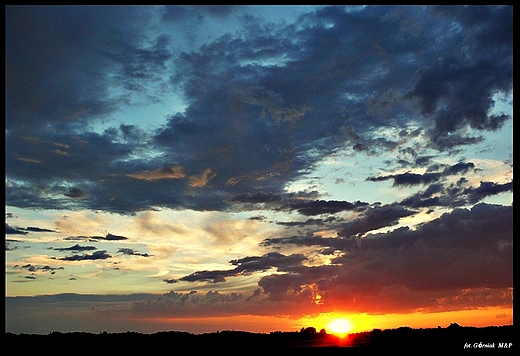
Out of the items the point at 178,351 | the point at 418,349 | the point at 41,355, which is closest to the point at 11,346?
the point at 41,355

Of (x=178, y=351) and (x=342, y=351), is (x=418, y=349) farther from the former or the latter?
(x=178, y=351)

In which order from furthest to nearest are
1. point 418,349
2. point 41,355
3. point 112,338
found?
point 112,338, point 41,355, point 418,349

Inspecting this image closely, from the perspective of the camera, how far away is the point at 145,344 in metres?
143

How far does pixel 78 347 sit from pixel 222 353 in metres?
47.8

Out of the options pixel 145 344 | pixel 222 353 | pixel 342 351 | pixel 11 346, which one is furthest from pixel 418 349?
pixel 11 346

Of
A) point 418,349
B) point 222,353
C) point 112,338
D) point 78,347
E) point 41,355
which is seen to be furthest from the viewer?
point 112,338

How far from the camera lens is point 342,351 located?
98.2 m
